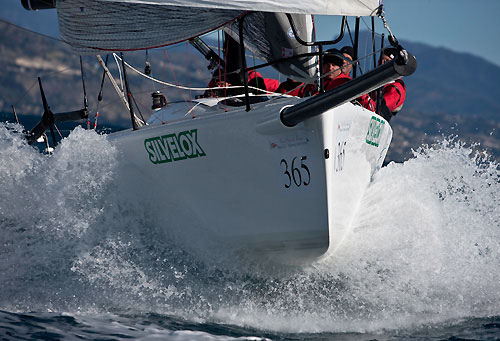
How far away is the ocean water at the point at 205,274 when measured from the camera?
4023 mm

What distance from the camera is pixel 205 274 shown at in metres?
4.76

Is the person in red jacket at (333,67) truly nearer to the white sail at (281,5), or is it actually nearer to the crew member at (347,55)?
the crew member at (347,55)

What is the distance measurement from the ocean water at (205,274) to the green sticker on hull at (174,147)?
0.47 metres

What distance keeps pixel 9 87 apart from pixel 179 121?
141m

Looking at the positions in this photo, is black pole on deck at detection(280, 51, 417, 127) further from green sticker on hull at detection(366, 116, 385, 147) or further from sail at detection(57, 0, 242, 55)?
green sticker on hull at detection(366, 116, 385, 147)

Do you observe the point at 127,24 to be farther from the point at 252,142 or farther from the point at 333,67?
the point at 333,67

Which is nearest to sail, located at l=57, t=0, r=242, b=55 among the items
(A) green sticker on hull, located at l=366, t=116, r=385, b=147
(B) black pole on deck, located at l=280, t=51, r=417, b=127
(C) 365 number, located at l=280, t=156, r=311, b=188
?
(B) black pole on deck, located at l=280, t=51, r=417, b=127

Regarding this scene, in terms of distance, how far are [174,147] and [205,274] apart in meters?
1.00

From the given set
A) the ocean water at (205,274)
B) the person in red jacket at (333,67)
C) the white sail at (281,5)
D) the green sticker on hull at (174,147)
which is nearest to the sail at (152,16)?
the white sail at (281,5)

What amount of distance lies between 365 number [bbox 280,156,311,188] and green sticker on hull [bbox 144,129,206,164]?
677 mm

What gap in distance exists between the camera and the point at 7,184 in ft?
19.3

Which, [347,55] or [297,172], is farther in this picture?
[347,55]

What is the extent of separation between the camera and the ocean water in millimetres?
4023

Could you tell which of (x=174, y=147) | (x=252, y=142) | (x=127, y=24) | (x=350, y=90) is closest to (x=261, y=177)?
(x=252, y=142)
